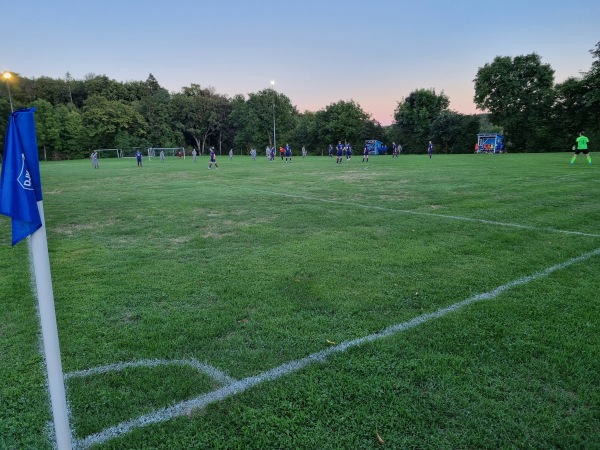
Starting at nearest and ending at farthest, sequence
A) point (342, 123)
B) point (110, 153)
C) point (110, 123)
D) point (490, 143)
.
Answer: point (490, 143), point (342, 123), point (110, 153), point (110, 123)

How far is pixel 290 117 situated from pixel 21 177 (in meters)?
82.7

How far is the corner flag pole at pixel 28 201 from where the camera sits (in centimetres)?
195

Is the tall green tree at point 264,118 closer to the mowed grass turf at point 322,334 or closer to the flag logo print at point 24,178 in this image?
the mowed grass turf at point 322,334

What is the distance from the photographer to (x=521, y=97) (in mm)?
55344

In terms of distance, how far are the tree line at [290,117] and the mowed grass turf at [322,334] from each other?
49.9 meters

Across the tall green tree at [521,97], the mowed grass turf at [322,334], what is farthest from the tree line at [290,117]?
the mowed grass turf at [322,334]

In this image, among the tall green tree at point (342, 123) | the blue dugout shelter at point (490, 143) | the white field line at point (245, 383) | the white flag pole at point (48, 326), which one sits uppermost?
the tall green tree at point (342, 123)

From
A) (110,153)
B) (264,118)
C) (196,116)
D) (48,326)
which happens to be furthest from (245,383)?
(196,116)

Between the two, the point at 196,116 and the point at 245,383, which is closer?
the point at 245,383

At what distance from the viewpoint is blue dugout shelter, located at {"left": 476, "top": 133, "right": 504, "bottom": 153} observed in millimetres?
54469

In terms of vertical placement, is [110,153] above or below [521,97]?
below

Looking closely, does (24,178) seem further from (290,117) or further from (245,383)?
(290,117)

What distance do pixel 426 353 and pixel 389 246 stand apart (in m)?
3.74

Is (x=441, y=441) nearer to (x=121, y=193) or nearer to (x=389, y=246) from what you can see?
(x=389, y=246)
